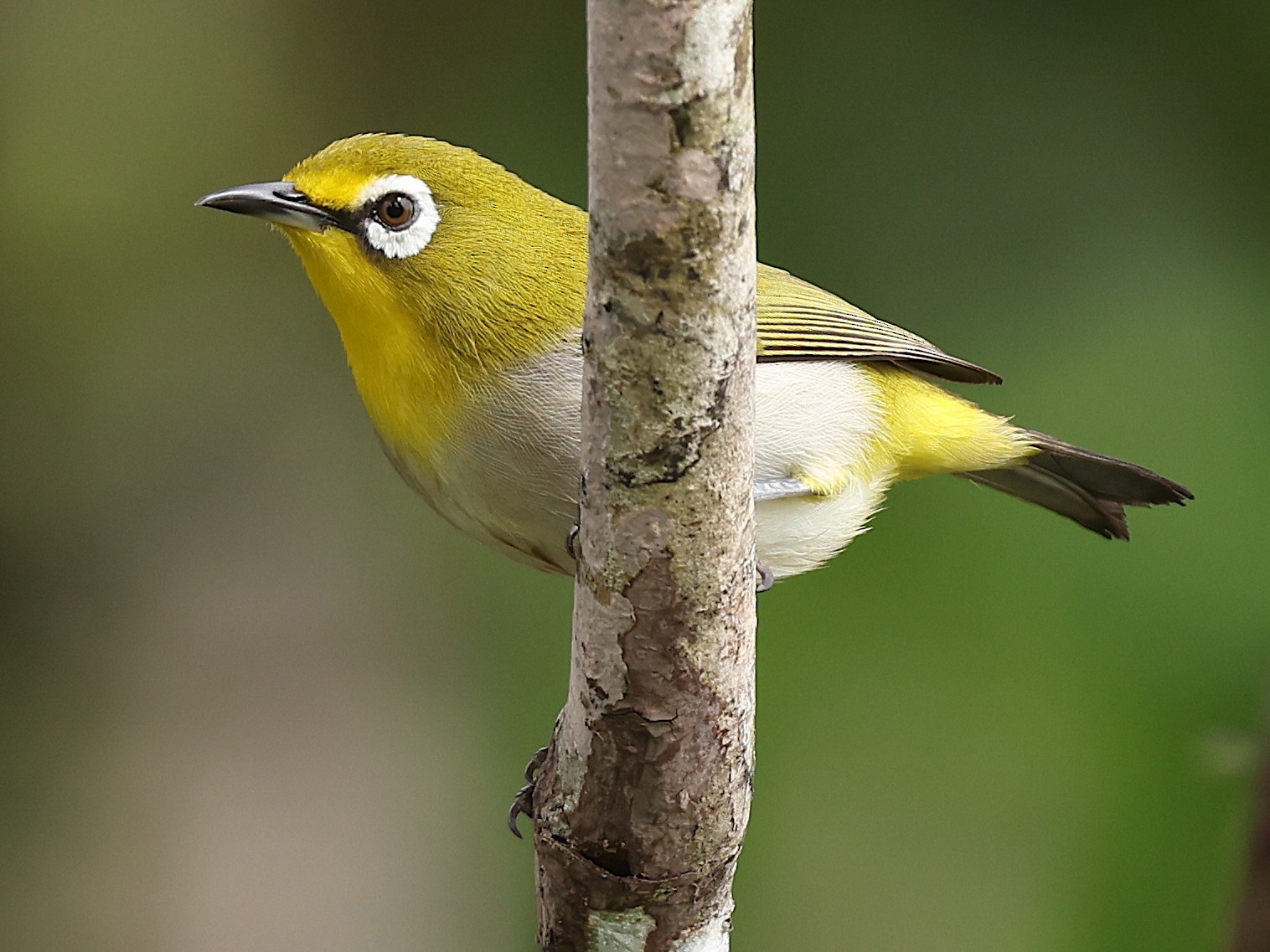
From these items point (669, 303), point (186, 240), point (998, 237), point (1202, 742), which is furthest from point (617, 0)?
point (186, 240)

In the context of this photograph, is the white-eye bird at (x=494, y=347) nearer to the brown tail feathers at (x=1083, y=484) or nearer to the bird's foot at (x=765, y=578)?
the bird's foot at (x=765, y=578)

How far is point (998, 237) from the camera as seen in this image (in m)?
5.14

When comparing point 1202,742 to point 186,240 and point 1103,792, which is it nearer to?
point 1103,792

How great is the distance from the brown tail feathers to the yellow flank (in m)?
0.11

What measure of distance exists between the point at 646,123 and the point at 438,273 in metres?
1.29

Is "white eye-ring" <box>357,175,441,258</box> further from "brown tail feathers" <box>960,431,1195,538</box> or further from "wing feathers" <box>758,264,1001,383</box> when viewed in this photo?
"brown tail feathers" <box>960,431,1195,538</box>

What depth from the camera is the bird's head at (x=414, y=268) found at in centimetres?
300

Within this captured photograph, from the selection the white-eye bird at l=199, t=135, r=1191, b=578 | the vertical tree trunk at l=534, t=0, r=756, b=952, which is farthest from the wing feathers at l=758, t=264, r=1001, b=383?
the vertical tree trunk at l=534, t=0, r=756, b=952

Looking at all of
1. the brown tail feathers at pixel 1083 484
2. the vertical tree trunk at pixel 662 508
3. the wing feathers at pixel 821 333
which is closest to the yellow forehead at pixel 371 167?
the wing feathers at pixel 821 333

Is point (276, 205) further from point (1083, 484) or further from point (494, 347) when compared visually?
point (1083, 484)

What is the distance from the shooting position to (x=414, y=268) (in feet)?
9.98

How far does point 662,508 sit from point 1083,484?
2250mm

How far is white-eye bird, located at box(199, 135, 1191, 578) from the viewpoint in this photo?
2969mm

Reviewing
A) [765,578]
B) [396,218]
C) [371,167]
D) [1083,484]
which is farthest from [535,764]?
[1083,484]
